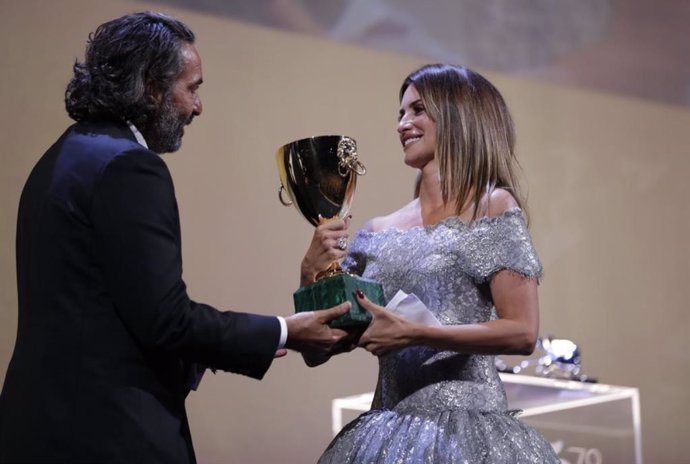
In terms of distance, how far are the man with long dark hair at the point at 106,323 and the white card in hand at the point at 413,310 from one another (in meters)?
0.30

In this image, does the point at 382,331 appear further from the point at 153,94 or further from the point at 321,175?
the point at 153,94

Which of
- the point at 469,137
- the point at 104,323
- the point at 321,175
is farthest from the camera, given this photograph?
the point at 469,137

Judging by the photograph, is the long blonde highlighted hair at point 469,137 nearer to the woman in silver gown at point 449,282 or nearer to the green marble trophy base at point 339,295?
the woman in silver gown at point 449,282

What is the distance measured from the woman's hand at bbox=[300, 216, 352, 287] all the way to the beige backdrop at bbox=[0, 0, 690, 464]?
1.06 metres

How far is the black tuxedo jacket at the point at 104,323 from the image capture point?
5.10 feet

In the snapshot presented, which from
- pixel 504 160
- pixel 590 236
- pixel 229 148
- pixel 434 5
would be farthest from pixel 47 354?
pixel 590 236

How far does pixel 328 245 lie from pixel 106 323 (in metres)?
0.56

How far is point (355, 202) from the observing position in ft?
11.2

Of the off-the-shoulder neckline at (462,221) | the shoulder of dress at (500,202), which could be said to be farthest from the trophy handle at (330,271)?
the shoulder of dress at (500,202)

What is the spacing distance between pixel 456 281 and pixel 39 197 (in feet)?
2.85

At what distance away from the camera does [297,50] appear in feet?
11.0

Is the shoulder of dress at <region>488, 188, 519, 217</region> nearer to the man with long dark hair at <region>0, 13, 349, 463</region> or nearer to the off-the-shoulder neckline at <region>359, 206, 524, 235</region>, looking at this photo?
the off-the-shoulder neckline at <region>359, 206, 524, 235</region>

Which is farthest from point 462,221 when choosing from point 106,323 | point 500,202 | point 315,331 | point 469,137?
point 106,323

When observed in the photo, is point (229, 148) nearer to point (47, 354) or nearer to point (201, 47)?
point (201, 47)
